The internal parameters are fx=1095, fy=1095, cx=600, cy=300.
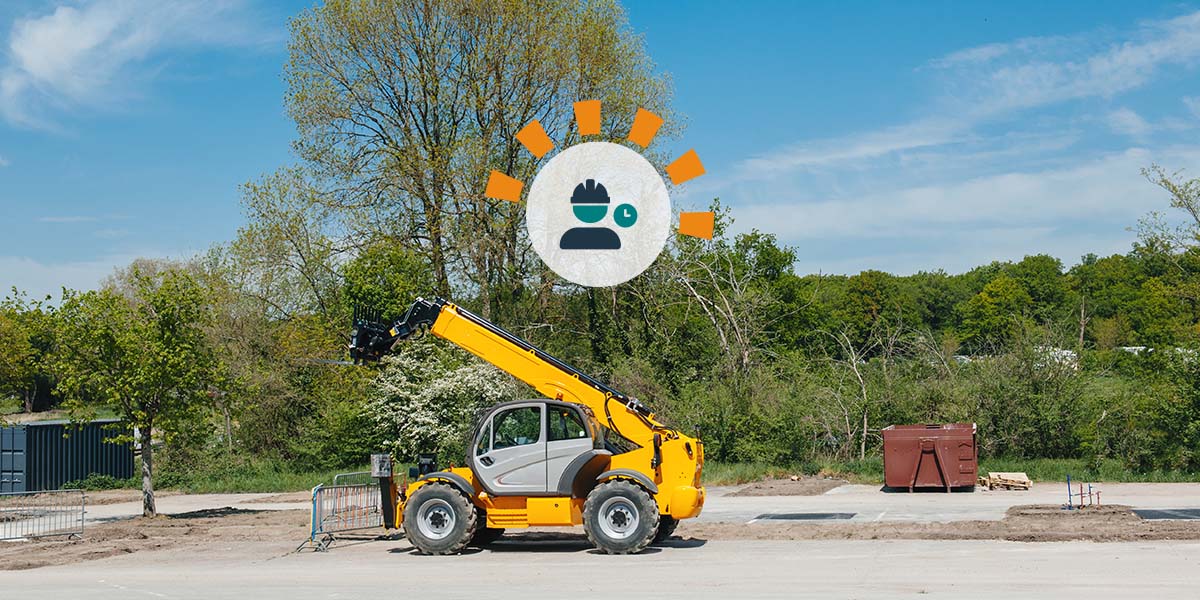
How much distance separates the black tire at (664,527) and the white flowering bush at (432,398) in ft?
58.3

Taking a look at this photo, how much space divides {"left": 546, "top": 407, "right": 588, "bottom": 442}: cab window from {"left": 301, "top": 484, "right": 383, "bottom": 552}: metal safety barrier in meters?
4.73

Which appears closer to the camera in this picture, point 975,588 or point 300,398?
point 975,588

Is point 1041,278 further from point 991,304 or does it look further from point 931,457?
point 931,457

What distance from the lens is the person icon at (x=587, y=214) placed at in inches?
1441

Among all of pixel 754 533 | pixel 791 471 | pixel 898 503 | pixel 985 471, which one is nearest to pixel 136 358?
pixel 754 533

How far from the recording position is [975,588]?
12203 mm

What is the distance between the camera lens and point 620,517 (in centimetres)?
1568

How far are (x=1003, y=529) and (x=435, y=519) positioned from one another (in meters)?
9.03

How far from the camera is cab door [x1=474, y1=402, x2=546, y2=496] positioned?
16.0m

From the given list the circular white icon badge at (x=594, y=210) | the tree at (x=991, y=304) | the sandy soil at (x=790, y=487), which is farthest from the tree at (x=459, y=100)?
the tree at (x=991, y=304)

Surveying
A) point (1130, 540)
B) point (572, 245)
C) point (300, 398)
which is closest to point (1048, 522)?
point (1130, 540)

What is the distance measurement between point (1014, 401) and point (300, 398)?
2395 centimetres

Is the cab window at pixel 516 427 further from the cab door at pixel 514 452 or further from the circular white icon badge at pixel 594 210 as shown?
the circular white icon badge at pixel 594 210

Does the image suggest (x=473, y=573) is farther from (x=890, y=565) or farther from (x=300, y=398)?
(x=300, y=398)
